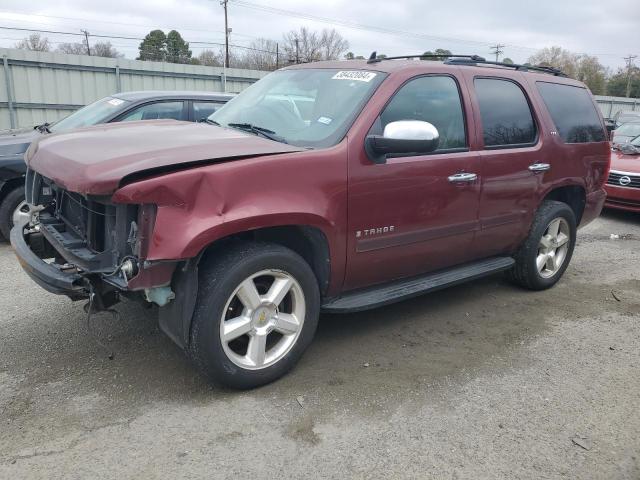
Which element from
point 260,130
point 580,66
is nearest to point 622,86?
point 580,66

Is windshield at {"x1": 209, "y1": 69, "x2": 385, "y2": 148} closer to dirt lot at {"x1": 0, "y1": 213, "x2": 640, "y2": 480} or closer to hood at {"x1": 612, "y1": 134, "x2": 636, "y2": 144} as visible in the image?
dirt lot at {"x1": 0, "y1": 213, "x2": 640, "y2": 480}

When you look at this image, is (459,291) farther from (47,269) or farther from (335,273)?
(47,269)

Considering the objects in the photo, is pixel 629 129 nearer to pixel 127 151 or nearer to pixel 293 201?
pixel 293 201

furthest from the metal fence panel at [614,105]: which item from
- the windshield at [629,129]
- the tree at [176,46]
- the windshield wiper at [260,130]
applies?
the tree at [176,46]

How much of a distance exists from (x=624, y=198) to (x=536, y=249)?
4.78m

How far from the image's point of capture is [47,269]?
3.00 metres

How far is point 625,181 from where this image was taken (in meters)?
8.55

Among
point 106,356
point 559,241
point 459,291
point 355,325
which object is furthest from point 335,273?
point 559,241

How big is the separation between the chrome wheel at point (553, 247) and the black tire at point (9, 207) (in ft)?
17.4

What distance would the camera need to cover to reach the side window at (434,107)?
360 cm

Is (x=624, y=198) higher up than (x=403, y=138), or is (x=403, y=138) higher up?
(x=403, y=138)

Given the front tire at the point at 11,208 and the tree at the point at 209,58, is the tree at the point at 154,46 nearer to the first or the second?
the tree at the point at 209,58

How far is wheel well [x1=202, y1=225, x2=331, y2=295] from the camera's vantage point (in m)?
3.19

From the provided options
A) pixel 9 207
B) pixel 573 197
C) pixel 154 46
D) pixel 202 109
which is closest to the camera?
pixel 573 197
